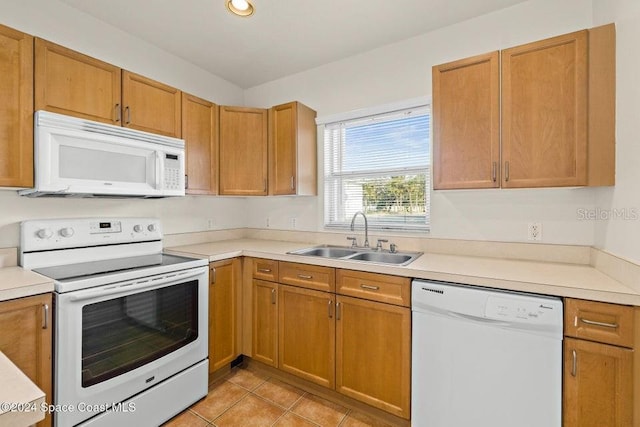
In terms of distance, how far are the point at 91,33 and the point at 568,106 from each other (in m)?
3.04

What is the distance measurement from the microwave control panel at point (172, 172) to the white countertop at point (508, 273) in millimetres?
519

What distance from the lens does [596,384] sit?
4.08 feet

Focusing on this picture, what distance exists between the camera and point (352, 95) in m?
2.61

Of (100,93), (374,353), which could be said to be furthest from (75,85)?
(374,353)

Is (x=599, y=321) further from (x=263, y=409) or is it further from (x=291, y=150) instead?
(x=291, y=150)

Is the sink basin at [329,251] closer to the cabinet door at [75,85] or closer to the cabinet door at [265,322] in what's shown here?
the cabinet door at [265,322]

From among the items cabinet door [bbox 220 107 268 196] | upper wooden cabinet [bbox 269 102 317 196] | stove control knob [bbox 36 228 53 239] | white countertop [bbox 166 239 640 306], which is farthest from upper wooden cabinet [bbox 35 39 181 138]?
white countertop [bbox 166 239 640 306]

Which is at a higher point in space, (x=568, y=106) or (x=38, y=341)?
(x=568, y=106)

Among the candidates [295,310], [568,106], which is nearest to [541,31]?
[568,106]

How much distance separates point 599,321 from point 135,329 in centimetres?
228

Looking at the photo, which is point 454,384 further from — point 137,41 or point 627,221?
point 137,41

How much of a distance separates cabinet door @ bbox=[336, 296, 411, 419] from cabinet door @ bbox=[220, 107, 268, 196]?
4.52ft

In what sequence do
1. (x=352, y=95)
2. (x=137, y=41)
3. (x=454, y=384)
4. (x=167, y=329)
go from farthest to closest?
1. (x=352, y=95)
2. (x=137, y=41)
3. (x=167, y=329)
4. (x=454, y=384)

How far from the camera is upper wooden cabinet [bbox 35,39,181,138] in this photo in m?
1.64
